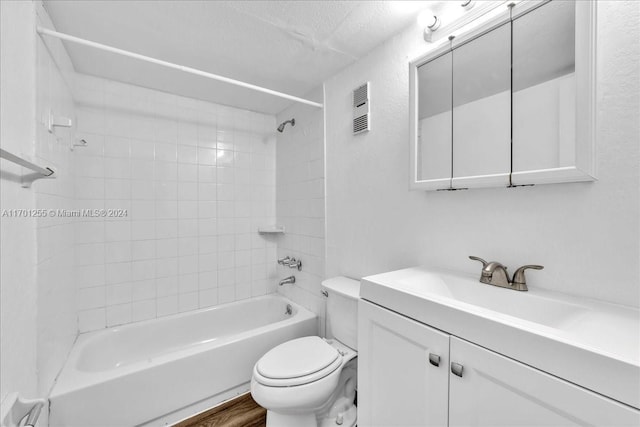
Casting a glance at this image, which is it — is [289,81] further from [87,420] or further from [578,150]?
[87,420]

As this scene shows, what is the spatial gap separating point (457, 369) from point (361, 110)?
1400mm

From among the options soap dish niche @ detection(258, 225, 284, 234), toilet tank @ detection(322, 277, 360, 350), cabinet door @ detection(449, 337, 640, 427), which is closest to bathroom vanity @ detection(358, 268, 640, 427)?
cabinet door @ detection(449, 337, 640, 427)

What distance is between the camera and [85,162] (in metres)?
1.86

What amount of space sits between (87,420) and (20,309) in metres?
0.82

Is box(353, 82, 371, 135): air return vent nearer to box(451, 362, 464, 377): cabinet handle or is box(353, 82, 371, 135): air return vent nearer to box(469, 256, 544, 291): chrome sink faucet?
box(469, 256, 544, 291): chrome sink faucet

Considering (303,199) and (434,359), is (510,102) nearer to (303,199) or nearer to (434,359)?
(434,359)

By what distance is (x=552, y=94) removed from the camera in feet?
2.86

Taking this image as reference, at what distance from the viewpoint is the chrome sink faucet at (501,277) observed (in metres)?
0.93

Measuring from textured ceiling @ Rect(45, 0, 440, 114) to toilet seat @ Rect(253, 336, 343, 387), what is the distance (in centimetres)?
175

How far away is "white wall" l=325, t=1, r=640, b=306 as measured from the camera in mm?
765

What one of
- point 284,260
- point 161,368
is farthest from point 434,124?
point 161,368

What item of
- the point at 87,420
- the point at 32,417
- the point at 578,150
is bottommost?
the point at 87,420

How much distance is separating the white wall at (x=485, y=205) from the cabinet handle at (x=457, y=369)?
465 millimetres

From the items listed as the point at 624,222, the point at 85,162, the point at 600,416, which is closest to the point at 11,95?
the point at 85,162
